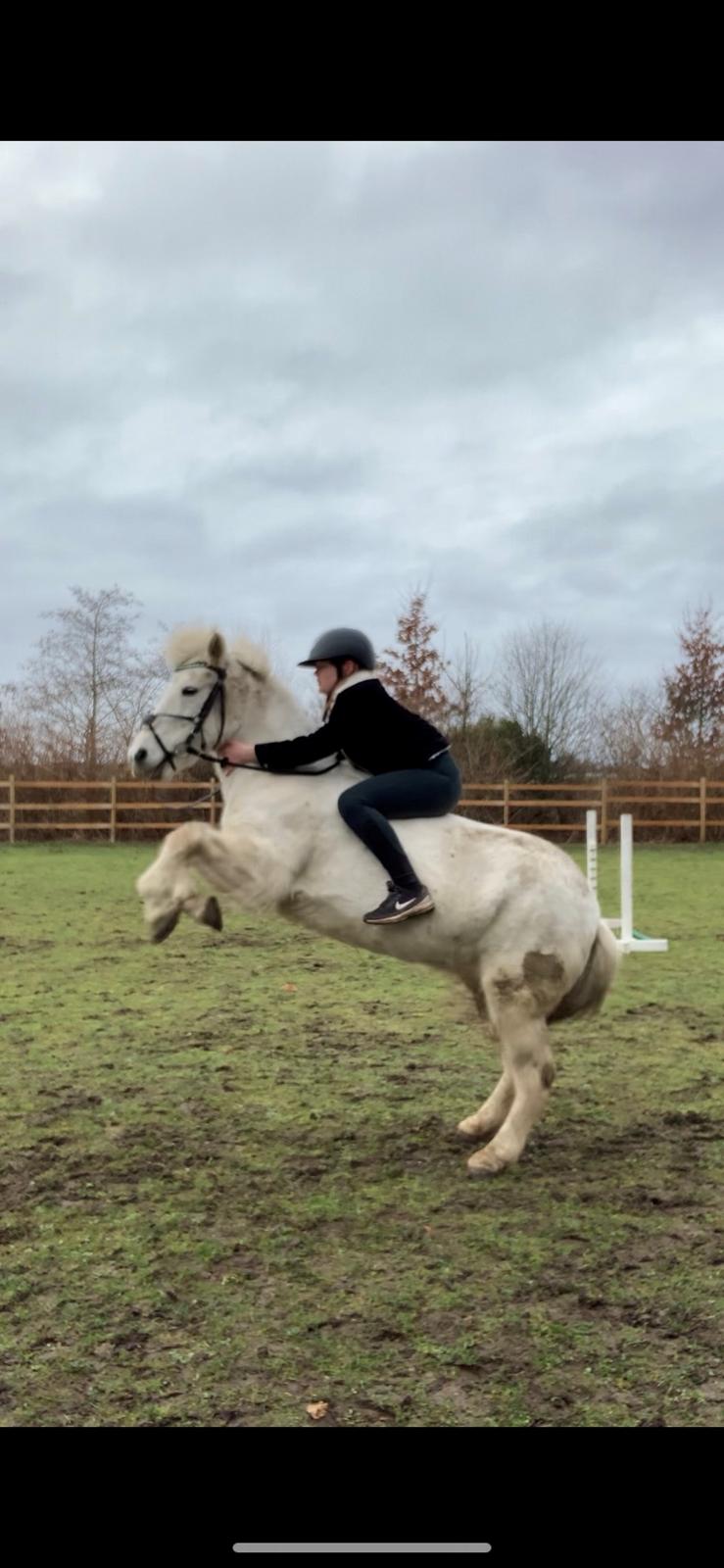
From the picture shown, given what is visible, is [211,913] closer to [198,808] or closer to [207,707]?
[207,707]

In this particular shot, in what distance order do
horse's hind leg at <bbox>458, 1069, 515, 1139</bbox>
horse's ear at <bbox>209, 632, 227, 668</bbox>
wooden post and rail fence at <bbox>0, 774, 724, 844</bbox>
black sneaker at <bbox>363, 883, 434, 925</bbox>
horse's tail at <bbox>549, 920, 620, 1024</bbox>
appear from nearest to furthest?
black sneaker at <bbox>363, 883, 434, 925</bbox>
horse's ear at <bbox>209, 632, 227, 668</bbox>
horse's tail at <bbox>549, 920, 620, 1024</bbox>
horse's hind leg at <bbox>458, 1069, 515, 1139</bbox>
wooden post and rail fence at <bbox>0, 774, 724, 844</bbox>

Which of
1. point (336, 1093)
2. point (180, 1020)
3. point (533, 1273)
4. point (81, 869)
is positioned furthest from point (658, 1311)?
point (81, 869)

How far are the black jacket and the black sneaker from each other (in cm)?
50

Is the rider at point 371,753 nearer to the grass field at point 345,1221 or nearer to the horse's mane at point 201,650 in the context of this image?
the horse's mane at point 201,650

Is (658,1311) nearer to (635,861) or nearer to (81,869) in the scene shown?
(81,869)

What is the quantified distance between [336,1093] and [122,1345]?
271cm

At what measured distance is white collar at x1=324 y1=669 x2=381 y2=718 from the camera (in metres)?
4.31

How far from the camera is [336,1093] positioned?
18.9ft

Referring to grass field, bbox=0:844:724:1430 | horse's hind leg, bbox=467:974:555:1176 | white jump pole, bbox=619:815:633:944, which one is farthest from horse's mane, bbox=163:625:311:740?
white jump pole, bbox=619:815:633:944

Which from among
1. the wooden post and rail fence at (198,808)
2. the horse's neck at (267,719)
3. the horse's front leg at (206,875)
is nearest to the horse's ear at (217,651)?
the horse's neck at (267,719)

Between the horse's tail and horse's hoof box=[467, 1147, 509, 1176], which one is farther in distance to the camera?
the horse's tail

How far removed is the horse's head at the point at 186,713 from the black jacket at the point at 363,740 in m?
0.24

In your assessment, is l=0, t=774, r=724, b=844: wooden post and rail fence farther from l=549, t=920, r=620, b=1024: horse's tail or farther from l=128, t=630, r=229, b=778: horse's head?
l=128, t=630, r=229, b=778: horse's head

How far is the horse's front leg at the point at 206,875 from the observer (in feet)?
13.2
